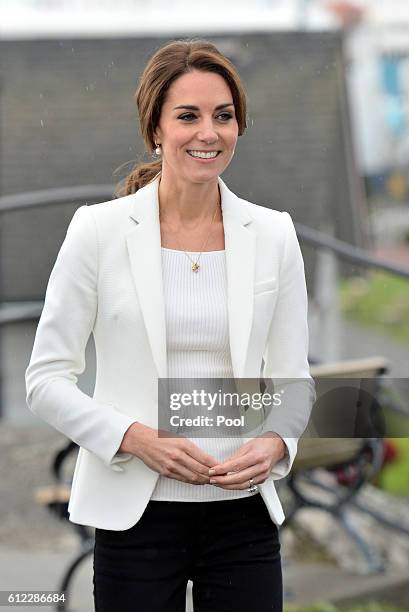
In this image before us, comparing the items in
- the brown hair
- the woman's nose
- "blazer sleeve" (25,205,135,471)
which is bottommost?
"blazer sleeve" (25,205,135,471)

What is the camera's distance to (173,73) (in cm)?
181

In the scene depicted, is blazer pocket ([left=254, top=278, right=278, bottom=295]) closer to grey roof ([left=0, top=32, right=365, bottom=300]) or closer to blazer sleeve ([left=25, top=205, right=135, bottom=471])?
blazer sleeve ([left=25, top=205, right=135, bottom=471])

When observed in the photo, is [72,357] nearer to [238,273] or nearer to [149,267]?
[149,267]

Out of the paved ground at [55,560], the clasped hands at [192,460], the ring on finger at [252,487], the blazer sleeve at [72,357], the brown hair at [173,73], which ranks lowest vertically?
the paved ground at [55,560]

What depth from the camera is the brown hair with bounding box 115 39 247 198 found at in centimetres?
181

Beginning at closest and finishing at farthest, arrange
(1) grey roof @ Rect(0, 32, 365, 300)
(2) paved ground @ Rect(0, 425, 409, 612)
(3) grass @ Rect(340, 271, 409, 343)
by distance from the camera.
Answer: (2) paved ground @ Rect(0, 425, 409, 612)
(1) grey roof @ Rect(0, 32, 365, 300)
(3) grass @ Rect(340, 271, 409, 343)

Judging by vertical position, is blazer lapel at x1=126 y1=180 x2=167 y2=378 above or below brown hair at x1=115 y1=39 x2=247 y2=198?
below

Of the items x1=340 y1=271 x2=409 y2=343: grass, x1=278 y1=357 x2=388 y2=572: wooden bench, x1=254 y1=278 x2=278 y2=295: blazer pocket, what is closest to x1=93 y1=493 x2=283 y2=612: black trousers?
x1=254 y1=278 x2=278 y2=295: blazer pocket

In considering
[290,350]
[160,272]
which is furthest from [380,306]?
[160,272]

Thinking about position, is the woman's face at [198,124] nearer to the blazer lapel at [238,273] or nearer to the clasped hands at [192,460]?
the blazer lapel at [238,273]

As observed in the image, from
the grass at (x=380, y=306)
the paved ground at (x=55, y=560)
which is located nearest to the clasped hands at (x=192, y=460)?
the paved ground at (x=55, y=560)

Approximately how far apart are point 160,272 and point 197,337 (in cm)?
12

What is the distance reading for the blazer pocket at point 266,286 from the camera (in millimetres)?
1872

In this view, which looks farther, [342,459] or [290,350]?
[342,459]
